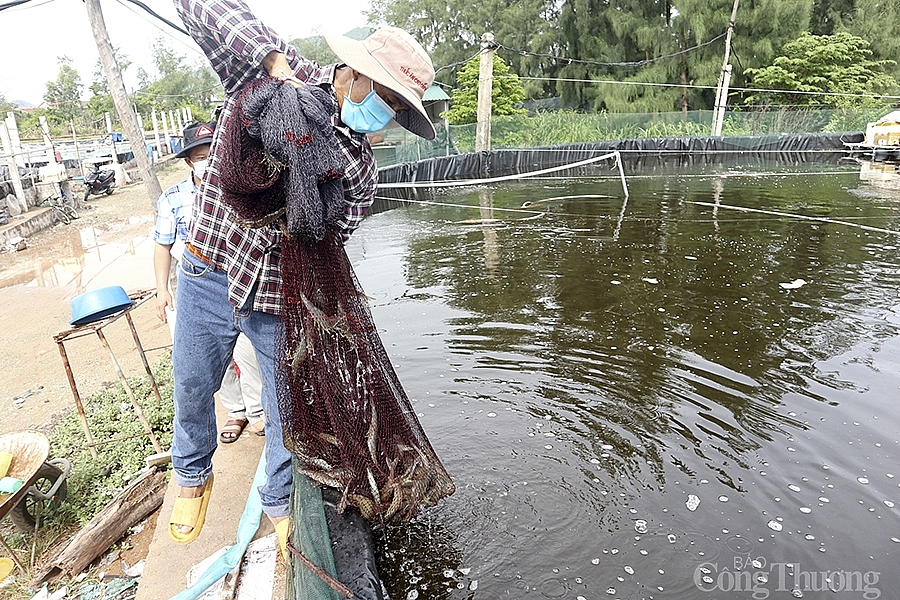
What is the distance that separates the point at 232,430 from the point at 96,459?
127 cm

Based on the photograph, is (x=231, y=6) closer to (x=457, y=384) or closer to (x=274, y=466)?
(x=274, y=466)

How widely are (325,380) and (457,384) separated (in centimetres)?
227

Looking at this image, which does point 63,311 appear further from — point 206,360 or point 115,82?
point 206,360

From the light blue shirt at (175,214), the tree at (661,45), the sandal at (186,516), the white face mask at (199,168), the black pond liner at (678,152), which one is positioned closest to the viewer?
the sandal at (186,516)

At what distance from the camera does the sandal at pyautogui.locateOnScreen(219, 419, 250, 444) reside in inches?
Answer: 122

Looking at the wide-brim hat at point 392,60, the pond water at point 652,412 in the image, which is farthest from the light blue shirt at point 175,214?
the pond water at point 652,412

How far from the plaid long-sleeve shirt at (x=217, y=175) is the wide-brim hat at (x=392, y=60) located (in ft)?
0.40

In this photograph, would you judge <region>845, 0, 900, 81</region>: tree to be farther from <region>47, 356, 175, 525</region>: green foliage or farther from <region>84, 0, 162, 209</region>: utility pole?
<region>47, 356, 175, 525</region>: green foliage

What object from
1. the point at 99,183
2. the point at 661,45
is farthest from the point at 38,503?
the point at 661,45

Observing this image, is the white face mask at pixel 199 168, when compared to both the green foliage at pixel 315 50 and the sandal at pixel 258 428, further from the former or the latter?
the green foliage at pixel 315 50

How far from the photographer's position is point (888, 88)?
1007 inches

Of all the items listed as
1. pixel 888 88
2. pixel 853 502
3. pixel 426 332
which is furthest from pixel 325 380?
pixel 888 88

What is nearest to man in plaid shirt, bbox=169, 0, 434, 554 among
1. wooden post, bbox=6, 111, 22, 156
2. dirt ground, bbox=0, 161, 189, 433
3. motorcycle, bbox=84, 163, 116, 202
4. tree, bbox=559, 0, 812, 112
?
dirt ground, bbox=0, 161, 189, 433

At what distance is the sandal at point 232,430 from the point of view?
10.2ft
